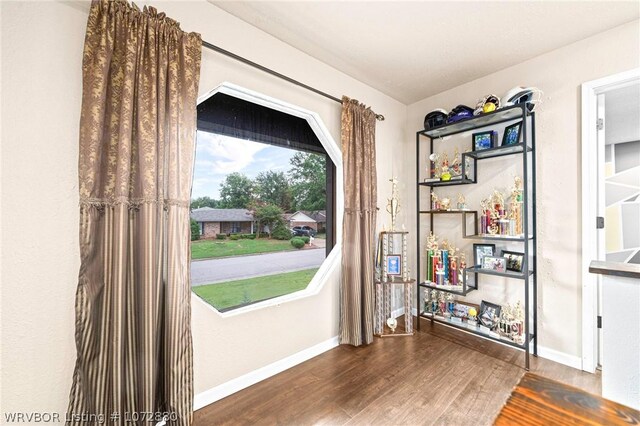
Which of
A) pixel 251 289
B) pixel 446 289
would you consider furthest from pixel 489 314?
pixel 251 289

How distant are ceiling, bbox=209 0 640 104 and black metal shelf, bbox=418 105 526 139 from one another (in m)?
0.49

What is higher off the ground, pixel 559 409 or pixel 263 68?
pixel 263 68

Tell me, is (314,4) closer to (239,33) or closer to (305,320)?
(239,33)

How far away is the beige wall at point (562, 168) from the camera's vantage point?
200 centimetres

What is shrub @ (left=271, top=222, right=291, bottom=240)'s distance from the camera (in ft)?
7.27

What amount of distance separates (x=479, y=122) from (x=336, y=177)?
149cm

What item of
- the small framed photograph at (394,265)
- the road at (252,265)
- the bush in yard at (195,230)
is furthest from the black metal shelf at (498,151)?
the bush in yard at (195,230)

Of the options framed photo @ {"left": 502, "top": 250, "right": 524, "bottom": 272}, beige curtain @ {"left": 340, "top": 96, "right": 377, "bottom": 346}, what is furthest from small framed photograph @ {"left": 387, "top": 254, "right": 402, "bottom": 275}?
framed photo @ {"left": 502, "top": 250, "right": 524, "bottom": 272}

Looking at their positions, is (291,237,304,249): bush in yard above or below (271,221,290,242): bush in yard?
below

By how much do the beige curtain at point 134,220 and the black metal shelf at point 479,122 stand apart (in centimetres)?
234

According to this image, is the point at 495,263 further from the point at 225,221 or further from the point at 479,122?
the point at 225,221

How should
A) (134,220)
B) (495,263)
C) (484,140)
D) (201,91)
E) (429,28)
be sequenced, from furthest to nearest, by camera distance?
(484,140)
(495,263)
(429,28)
(201,91)
(134,220)

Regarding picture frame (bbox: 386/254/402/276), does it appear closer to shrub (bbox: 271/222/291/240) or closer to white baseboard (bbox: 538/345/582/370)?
shrub (bbox: 271/222/291/240)

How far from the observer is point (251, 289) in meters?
2.06
